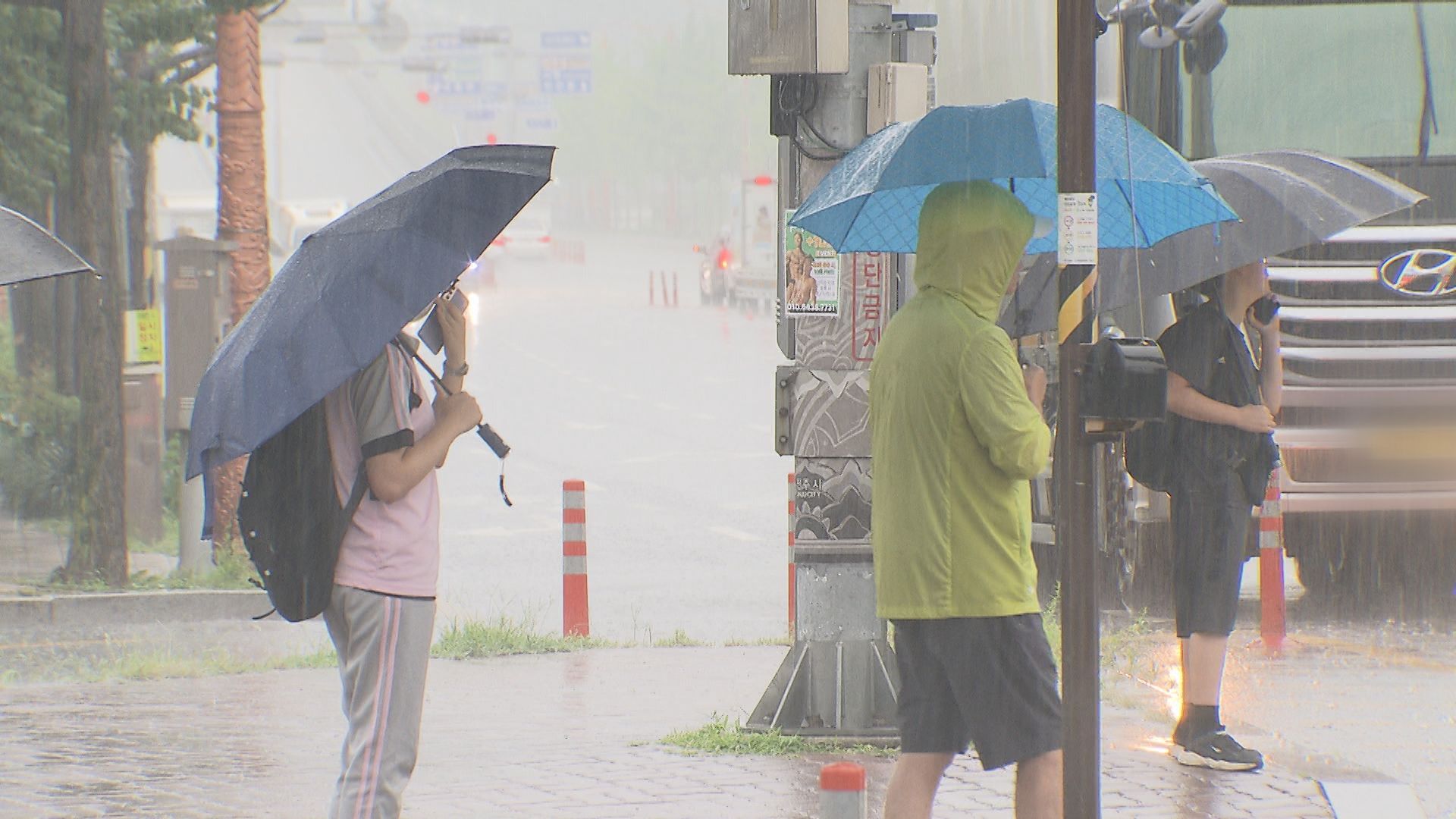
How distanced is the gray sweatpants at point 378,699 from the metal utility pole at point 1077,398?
5.60 ft

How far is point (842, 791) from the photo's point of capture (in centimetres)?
402

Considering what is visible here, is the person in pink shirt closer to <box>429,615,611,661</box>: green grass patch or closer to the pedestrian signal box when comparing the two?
the pedestrian signal box

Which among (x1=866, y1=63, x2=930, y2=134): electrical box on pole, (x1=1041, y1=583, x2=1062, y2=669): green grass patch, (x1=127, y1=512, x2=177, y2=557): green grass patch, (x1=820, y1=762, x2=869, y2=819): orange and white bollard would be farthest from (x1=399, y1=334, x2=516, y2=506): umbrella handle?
(x1=127, y1=512, x2=177, y2=557): green grass patch

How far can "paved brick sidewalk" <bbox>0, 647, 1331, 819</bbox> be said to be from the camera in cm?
650

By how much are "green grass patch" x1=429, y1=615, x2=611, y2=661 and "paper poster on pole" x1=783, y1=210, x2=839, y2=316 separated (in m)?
3.41

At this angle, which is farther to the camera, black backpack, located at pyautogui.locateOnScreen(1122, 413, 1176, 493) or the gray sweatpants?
black backpack, located at pyautogui.locateOnScreen(1122, 413, 1176, 493)

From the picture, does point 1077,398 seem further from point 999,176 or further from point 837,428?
point 837,428

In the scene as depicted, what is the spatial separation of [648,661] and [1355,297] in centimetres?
441

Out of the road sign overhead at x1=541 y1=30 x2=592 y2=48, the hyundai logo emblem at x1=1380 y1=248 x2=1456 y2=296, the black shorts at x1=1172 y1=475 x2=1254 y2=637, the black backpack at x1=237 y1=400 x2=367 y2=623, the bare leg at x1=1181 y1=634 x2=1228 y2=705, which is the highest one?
the road sign overhead at x1=541 y1=30 x2=592 y2=48

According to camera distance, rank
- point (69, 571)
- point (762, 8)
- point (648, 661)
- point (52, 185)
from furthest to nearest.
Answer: point (52, 185) < point (69, 571) < point (648, 661) < point (762, 8)

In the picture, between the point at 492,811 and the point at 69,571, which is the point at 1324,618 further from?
the point at 69,571

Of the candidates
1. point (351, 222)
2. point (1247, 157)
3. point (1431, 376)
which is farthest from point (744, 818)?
point (1431, 376)

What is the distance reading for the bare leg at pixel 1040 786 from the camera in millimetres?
4824

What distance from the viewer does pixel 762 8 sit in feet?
22.9
